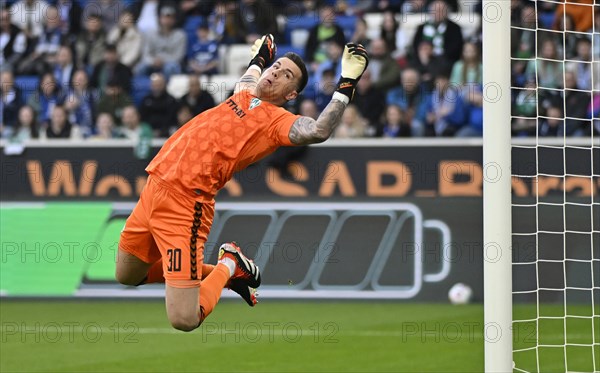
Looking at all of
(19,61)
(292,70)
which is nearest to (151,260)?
(292,70)

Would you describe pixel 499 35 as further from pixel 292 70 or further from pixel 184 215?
pixel 184 215

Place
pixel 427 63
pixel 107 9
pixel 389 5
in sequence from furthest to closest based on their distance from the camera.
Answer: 1. pixel 107 9
2. pixel 389 5
3. pixel 427 63

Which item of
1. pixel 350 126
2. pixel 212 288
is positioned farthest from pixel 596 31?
pixel 212 288

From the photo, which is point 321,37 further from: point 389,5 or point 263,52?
point 263,52

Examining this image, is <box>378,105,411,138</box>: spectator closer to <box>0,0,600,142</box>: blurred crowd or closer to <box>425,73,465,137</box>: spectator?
<box>0,0,600,142</box>: blurred crowd

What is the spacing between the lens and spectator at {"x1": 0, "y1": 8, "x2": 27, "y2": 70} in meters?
15.8

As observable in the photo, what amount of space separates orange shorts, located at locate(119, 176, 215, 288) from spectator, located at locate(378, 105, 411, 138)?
601cm

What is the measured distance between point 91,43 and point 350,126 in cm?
460

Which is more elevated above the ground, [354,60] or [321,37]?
[321,37]

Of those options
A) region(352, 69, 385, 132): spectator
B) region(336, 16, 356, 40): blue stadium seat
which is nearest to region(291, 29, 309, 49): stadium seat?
region(336, 16, 356, 40): blue stadium seat

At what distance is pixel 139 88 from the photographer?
49.8 feet

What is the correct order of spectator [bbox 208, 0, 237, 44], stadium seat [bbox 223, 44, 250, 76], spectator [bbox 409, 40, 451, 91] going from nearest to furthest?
spectator [bbox 409, 40, 451, 91] < stadium seat [bbox 223, 44, 250, 76] < spectator [bbox 208, 0, 237, 44]

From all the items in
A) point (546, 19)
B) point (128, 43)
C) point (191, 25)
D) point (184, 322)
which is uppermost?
point (191, 25)

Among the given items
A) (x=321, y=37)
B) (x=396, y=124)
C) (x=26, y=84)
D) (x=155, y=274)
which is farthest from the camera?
(x=26, y=84)
